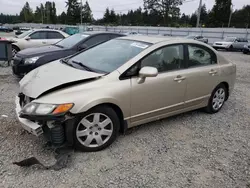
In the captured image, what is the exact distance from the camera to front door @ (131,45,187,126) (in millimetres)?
3232

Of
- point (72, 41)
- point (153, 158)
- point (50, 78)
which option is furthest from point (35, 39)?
point (153, 158)

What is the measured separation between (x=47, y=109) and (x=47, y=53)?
3.71 meters

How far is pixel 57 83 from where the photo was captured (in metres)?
2.80

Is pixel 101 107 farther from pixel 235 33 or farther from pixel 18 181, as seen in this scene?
pixel 235 33

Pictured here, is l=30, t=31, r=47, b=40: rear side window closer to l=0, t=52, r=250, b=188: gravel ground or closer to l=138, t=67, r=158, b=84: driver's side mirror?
l=0, t=52, r=250, b=188: gravel ground

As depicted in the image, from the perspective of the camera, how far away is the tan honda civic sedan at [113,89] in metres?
2.69

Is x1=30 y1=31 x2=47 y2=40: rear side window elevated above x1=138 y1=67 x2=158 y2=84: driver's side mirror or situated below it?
above

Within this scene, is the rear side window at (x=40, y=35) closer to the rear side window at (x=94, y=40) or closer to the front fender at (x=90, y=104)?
the rear side window at (x=94, y=40)

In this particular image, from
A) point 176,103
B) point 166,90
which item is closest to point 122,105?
point 166,90

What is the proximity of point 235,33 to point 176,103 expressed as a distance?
95.1ft

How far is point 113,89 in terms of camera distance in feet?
9.66

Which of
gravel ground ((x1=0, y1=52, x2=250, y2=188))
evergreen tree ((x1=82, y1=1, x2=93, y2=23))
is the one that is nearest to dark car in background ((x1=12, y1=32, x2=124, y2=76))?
gravel ground ((x1=0, y1=52, x2=250, y2=188))

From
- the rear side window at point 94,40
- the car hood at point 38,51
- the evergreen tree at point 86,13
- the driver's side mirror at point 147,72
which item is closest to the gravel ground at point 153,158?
the driver's side mirror at point 147,72

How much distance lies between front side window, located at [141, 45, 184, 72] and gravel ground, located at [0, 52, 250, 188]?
3.31ft
